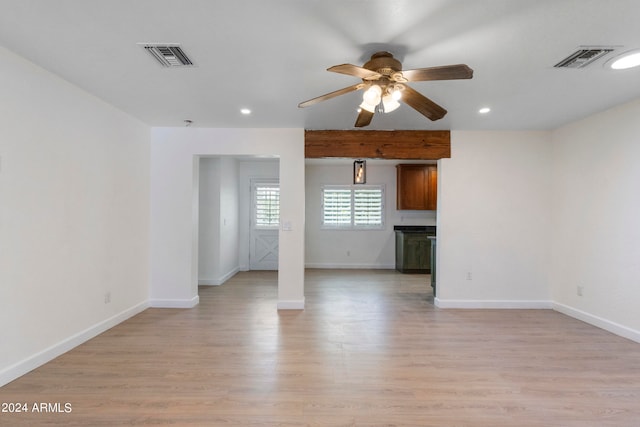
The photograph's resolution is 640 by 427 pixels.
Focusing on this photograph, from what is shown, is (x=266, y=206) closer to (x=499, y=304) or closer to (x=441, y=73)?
(x=499, y=304)

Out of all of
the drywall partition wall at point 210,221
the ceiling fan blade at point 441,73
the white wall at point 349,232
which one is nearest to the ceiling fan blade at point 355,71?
the ceiling fan blade at point 441,73

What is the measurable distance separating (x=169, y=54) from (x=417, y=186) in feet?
19.2

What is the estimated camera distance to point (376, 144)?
13.8 feet

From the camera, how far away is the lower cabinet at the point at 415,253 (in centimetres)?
668

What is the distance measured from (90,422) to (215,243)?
12.2 feet

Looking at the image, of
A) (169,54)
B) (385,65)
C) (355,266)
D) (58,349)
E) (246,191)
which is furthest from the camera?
(355,266)

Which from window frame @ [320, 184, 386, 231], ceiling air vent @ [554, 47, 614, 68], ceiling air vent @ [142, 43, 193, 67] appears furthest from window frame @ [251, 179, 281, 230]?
ceiling air vent @ [554, 47, 614, 68]

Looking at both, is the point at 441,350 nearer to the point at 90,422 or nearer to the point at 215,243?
the point at 90,422

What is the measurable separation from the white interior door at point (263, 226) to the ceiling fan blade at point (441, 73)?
17.2 feet

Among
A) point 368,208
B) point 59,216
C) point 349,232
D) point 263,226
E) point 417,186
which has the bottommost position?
point 349,232

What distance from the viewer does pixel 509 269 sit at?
4281mm

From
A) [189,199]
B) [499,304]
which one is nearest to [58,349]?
[189,199]

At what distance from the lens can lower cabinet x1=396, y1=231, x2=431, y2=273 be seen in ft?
21.9

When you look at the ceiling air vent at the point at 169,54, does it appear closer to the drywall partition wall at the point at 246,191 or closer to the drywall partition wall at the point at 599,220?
the drywall partition wall at the point at 599,220
